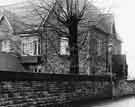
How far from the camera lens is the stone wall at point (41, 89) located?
1276cm

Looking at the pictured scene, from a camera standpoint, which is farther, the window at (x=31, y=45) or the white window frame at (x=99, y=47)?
the white window frame at (x=99, y=47)

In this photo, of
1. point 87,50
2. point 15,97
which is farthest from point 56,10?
point 15,97

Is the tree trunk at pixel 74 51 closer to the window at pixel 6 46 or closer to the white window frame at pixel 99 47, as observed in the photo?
the window at pixel 6 46

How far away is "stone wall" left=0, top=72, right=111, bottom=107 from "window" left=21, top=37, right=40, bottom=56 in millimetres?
15379

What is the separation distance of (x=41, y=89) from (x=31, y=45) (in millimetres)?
22700

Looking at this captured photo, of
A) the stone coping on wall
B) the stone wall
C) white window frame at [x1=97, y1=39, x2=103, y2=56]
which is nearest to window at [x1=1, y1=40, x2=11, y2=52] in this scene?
white window frame at [x1=97, y1=39, x2=103, y2=56]

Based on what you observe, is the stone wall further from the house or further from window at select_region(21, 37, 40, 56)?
window at select_region(21, 37, 40, 56)

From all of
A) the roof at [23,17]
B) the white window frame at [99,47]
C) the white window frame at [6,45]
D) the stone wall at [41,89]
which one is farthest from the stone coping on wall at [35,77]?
the white window frame at [6,45]

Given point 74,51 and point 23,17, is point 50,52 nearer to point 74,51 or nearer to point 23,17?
point 23,17

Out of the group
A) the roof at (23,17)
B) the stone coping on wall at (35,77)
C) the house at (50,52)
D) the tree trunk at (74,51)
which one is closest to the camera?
the stone coping on wall at (35,77)

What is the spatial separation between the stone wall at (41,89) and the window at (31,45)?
50.5ft

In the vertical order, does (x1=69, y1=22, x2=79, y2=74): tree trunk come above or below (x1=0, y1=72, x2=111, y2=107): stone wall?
above

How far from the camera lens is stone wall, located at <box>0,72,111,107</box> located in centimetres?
1276

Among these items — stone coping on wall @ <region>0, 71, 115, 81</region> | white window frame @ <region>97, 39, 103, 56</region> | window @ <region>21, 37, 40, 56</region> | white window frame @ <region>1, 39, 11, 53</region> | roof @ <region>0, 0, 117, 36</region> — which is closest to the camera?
stone coping on wall @ <region>0, 71, 115, 81</region>
